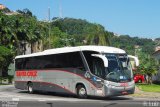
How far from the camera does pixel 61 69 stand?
98.6ft

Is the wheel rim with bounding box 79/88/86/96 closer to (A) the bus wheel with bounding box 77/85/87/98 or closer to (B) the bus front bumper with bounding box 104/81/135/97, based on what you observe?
(A) the bus wheel with bounding box 77/85/87/98

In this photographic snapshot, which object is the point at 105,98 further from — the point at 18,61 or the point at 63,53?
the point at 18,61

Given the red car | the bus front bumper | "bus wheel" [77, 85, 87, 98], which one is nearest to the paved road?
A: the bus front bumper

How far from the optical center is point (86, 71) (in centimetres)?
2744

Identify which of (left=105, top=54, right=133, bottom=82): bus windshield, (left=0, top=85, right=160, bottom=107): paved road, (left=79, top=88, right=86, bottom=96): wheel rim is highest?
(left=105, top=54, right=133, bottom=82): bus windshield

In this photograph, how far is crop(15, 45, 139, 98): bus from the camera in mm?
26438

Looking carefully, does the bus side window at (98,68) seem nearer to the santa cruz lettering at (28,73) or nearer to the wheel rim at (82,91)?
the wheel rim at (82,91)

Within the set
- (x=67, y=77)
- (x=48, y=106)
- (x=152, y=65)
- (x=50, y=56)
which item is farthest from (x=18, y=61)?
(x=152, y=65)

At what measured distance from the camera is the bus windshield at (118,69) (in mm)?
26359

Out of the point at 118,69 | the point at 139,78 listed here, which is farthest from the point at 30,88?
the point at 139,78

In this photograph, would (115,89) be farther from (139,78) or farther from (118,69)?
(139,78)

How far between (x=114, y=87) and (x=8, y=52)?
3872 cm

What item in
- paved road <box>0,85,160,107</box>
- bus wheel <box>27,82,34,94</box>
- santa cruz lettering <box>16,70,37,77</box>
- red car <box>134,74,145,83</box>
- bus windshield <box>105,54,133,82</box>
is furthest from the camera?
red car <box>134,74,145,83</box>

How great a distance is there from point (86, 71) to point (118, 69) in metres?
2.04
